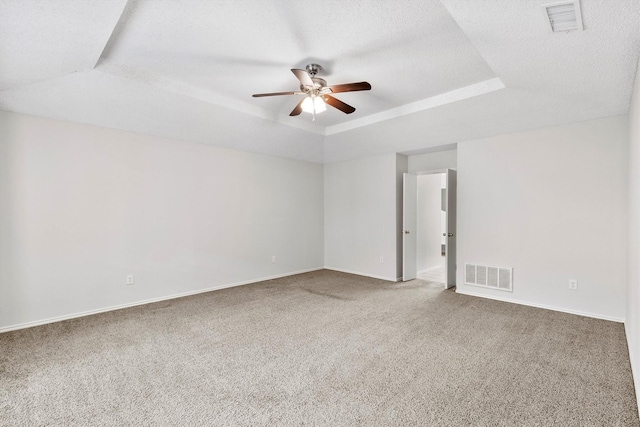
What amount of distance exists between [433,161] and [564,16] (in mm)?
3786

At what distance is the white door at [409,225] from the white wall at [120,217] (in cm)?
234

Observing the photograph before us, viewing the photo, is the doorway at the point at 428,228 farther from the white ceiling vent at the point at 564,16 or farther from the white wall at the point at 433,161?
the white ceiling vent at the point at 564,16

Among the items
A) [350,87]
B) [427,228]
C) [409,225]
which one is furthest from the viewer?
[427,228]

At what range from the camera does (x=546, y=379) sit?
90.7 inches

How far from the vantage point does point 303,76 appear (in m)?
2.77

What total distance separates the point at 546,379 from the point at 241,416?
2233mm

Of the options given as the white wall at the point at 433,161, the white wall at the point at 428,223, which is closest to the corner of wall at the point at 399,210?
the white wall at the point at 433,161

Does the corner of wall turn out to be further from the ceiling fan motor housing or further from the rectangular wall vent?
the ceiling fan motor housing

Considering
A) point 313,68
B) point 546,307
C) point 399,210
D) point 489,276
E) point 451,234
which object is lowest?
point 546,307

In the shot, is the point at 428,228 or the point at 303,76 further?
the point at 428,228

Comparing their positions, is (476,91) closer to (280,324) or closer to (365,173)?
(365,173)

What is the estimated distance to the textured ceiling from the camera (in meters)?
2.08

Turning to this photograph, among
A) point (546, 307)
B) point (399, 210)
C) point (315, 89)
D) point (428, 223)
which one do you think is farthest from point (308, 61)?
point (428, 223)

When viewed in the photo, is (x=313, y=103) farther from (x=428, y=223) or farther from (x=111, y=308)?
(x=428, y=223)
